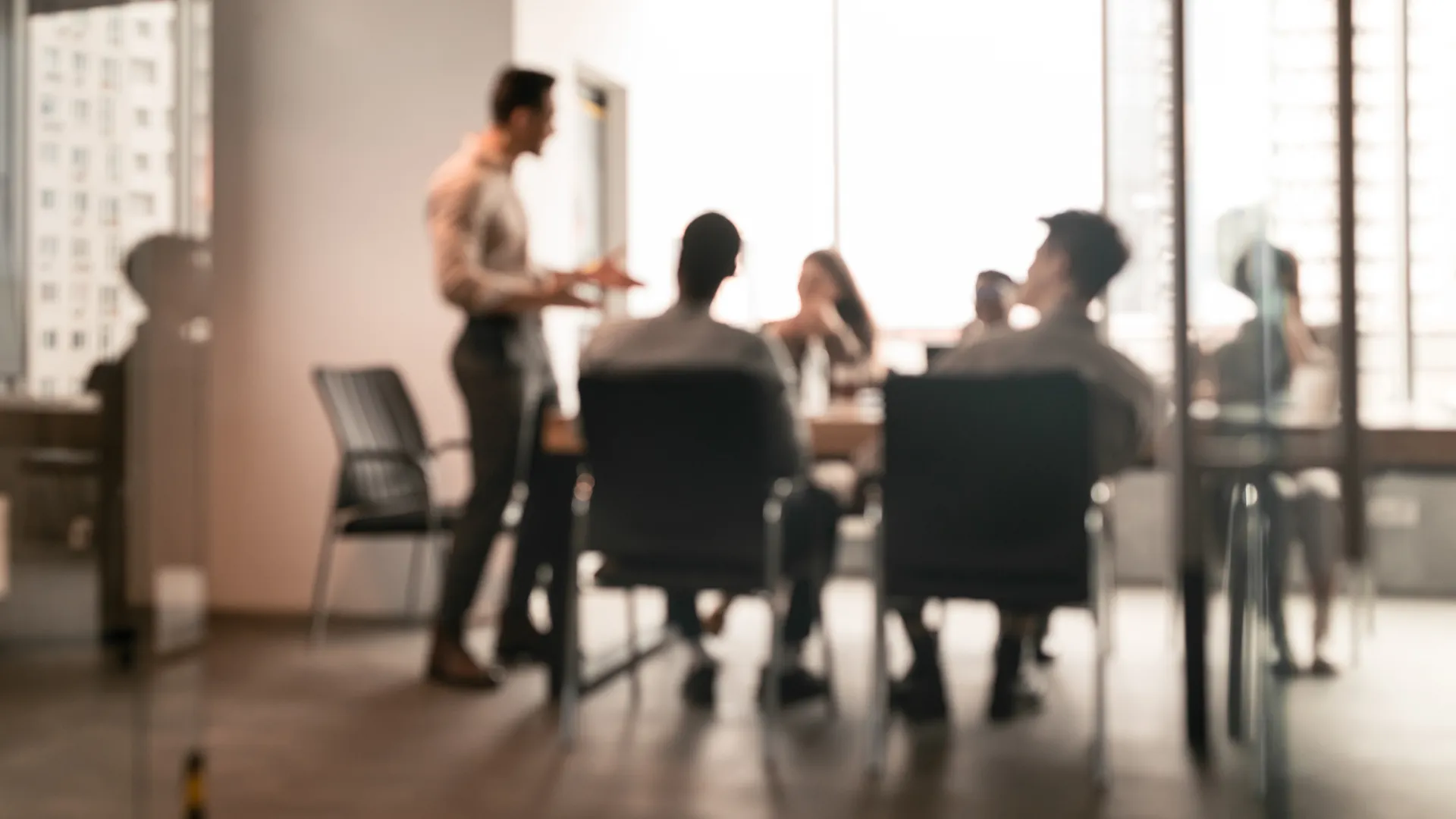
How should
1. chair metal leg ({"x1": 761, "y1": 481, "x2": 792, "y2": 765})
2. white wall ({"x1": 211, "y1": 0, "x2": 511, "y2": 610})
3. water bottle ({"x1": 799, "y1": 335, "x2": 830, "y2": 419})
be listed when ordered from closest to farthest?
chair metal leg ({"x1": 761, "y1": 481, "x2": 792, "y2": 765}) < water bottle ({"x1": 799, "y1": 335, "x2": 830, "y2": 419}) < white wall ({"x1": 211, "y1": 0, "x2": 511, "y2": 610})

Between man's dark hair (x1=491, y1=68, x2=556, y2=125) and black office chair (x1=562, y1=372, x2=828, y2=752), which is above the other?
man's dark hair (x1=491, y1=68, x2=556, y2=125)

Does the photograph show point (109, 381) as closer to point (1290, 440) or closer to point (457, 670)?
point (1290, 440)

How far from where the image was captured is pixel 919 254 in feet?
22.0

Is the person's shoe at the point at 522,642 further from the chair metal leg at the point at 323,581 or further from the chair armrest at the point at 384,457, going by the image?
the chair metal leg at the point at 323,581

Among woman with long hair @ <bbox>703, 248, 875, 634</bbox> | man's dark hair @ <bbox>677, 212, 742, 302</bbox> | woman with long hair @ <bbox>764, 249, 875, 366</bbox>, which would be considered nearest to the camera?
man's dark hair @ <bbox>677, 212, 742, 302</bbox>

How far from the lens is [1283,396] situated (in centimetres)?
252

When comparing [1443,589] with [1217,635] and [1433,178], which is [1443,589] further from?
[1433,178]

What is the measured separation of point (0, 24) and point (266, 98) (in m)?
3.49

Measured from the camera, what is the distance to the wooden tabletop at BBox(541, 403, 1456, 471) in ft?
7.45

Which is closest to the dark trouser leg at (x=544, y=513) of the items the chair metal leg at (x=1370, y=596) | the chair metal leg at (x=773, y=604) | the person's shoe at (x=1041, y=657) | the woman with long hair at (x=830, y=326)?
the woman with long hair at (x=830, y=326)

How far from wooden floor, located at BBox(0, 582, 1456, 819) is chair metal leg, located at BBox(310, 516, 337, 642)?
1.33 feet

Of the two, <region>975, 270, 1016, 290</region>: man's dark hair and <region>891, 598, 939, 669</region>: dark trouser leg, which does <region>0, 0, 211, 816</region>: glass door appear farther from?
<region>975, 270, 1016, 290</region>: man's dark hair

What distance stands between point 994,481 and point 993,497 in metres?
0.03

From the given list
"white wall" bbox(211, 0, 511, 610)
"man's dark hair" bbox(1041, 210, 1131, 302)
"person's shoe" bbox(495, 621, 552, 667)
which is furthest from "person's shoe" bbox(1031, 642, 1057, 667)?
"white wall" bbox(211, 0, 511, 610)
